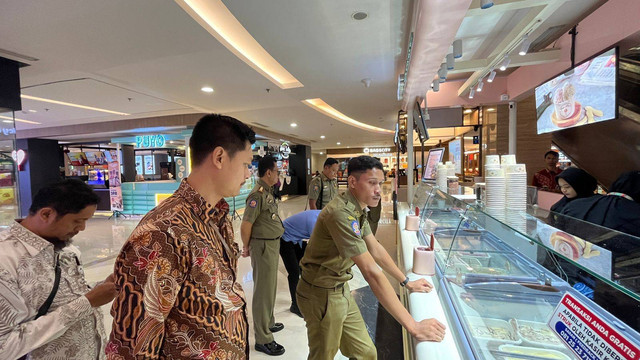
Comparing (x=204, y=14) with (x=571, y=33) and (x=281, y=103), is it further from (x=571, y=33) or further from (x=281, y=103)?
(x=571, y=33)

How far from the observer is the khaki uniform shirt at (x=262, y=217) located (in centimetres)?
263

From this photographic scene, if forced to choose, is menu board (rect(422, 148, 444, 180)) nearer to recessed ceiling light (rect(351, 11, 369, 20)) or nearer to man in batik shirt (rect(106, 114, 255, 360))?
recessed ceiling light (rect(351, 11, 369, 20))

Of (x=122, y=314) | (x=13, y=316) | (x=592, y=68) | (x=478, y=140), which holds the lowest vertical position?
(x=13, y=316)

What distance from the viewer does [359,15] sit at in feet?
8.60

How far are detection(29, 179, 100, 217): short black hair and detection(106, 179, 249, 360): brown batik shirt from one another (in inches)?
30.2

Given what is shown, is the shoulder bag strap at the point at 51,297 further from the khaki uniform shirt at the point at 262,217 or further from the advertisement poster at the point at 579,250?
the advertisement poster at the point at 579,250

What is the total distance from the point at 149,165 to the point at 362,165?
12625 millimetres

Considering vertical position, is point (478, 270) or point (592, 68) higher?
point (592, 68)

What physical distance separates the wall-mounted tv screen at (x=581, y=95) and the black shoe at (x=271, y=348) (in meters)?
3.95

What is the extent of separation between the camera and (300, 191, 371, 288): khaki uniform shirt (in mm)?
1448

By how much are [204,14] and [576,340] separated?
366 cm

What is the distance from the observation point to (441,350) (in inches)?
39.7

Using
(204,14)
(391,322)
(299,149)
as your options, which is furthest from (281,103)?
(299,149)

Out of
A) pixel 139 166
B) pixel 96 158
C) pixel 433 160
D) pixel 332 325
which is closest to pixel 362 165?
pixel 332 325
